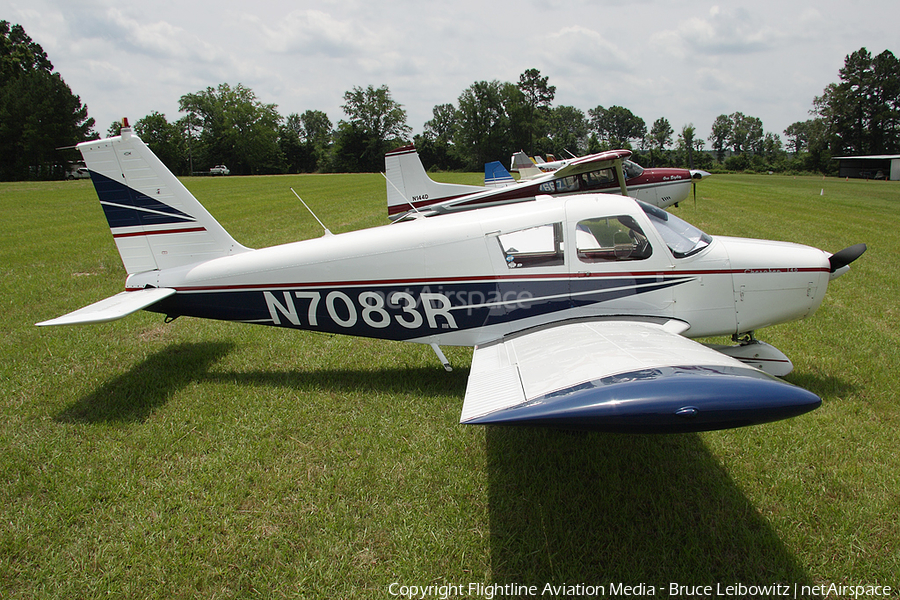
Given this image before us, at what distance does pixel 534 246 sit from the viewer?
4.30m

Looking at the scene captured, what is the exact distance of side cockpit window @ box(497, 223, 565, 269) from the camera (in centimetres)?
421

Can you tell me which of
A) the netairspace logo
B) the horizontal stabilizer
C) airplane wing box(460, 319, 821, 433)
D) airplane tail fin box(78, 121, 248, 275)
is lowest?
the netairspace logo

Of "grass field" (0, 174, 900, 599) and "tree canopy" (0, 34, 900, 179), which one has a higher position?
"tree canopy" (0, 34, 900, 179)

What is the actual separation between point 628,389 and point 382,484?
6.39ft

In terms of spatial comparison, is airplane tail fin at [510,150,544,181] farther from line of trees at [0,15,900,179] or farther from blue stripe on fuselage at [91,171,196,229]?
line of trees at [0,15,900,179]

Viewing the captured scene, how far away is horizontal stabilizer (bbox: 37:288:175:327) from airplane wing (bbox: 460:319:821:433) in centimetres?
328

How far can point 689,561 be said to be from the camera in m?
2.82

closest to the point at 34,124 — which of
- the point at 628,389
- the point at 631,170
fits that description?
the point at 631,170

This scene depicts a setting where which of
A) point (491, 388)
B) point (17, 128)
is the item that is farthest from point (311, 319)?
point (17, 128)

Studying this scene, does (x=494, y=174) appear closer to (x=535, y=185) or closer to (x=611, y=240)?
(x=535, y=185)

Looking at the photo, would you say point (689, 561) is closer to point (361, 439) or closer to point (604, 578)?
point (604, 578)

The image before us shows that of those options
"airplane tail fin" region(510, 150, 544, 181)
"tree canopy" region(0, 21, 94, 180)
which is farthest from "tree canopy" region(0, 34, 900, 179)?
"airplane tail fin" region(510, 150, 544, 181)

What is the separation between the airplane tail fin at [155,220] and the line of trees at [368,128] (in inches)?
2413

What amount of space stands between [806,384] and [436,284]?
3.96 m
